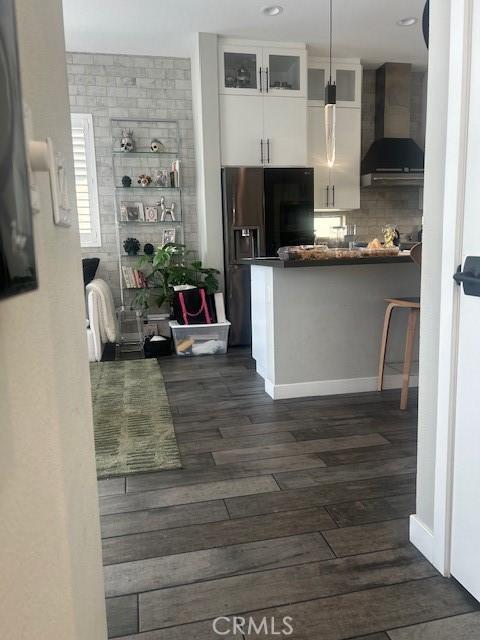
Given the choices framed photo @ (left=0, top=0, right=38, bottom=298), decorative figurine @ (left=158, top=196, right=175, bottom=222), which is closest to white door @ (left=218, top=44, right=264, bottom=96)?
decorative figurine @ (left=158, top=196, right=175, bottom=222)

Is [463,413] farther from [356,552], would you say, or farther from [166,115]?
[166,115]

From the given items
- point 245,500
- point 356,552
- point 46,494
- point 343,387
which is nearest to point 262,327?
point 343,387

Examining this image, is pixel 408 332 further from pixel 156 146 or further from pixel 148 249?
pixel 156 146

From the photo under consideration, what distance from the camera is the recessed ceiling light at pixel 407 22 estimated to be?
3.96 m

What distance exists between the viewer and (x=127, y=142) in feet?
14.7

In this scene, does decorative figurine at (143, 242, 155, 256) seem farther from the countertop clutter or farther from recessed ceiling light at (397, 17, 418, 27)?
recessed ceiling light at (397, 17, 418, 27)

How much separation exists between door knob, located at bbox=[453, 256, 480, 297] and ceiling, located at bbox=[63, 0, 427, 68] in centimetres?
335

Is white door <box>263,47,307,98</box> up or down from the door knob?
up

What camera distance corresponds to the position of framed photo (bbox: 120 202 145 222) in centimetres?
462

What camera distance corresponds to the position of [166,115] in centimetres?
464

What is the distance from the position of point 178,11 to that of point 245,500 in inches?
147

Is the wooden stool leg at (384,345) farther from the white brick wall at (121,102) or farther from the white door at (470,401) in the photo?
the white brick wall at (121,102)

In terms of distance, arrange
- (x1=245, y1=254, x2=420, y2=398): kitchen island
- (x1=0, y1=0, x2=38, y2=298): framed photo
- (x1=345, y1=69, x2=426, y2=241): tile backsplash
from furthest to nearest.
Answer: (x1=345, y1=69, x2=426, y2=241): tile backsplash → (x1=245, y1=254, x2=420, y2=398): kitchen island → (x1=0, y1=0, x2=38, y2=298): framed photo

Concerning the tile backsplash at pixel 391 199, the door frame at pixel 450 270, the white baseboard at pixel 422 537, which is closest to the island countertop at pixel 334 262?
the door frame at pixel 450 270
